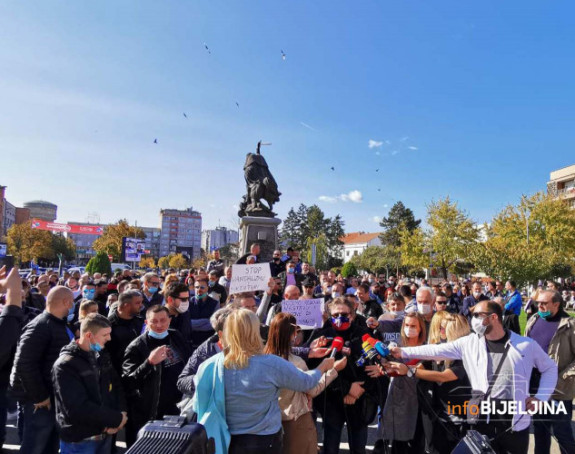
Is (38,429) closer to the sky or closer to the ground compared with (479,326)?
closer to the ground

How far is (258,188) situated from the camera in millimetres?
17656

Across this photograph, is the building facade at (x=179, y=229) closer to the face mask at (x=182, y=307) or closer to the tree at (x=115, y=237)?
the tree at (x=115, y=237)

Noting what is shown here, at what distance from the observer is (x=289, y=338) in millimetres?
3338

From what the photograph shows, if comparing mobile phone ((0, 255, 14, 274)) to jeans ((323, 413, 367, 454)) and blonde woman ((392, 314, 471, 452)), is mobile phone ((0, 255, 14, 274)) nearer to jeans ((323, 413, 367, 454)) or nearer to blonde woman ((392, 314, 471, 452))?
jeans ((323, 413, 367, 454))

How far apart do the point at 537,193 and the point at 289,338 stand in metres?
43.0

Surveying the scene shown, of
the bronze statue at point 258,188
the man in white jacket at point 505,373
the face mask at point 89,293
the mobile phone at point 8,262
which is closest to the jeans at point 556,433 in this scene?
the man in white jacket at point 505,373

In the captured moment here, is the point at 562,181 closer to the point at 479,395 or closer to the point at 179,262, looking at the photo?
the point at 179,262

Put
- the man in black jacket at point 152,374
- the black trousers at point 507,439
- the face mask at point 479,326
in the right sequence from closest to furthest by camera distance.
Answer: the black trousers at point 507,439 → the face mask at point 479,326 → the man in black jacket at point 152,374

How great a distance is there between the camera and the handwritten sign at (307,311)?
467 cm

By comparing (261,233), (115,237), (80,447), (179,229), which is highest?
(179,229)

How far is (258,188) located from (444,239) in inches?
1064

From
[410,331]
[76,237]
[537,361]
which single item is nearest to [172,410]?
[410,331]

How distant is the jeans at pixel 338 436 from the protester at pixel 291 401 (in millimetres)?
768

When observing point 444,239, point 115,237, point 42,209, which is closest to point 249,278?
point 444,239
